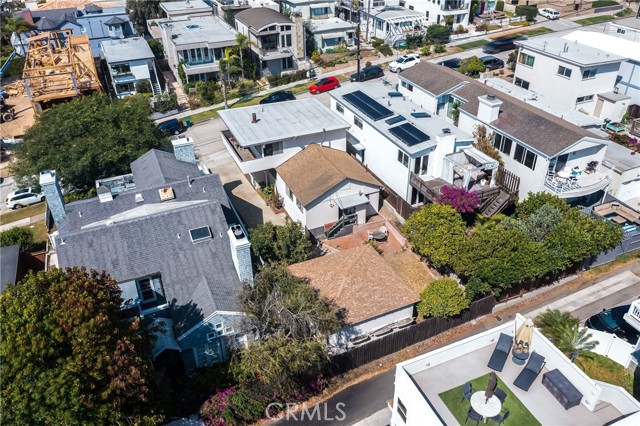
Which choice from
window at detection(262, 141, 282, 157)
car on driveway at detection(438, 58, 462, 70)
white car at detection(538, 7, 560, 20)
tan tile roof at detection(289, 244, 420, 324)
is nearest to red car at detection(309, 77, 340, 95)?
car on driveway at detection(438, 58, 462, 70)

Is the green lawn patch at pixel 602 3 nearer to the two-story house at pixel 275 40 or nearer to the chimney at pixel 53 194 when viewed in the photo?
the two-story house at pixel 275 40

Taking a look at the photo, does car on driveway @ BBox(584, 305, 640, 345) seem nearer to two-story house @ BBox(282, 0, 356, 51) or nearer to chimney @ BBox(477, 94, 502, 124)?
chimney @ BBox(477, 94, 502, 124)

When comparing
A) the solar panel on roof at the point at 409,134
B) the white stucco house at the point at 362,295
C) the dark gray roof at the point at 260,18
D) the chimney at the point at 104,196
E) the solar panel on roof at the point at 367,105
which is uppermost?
the dark gray roof at the point at 260,18

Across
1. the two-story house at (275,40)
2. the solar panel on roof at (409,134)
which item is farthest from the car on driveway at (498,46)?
the solar panel on roof at (409,134)

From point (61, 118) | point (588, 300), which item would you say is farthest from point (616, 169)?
point (61, 118)

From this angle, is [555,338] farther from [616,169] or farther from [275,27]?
[275,27]

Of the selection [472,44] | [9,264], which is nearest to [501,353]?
[9,264]

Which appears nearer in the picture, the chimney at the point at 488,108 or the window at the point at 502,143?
the window at the point at 502,143
